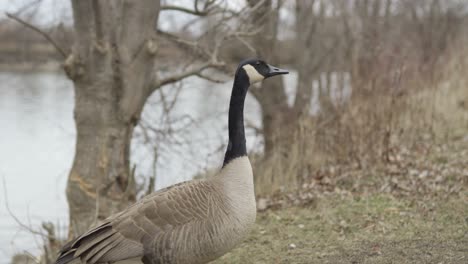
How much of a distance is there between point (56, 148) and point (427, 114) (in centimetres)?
898

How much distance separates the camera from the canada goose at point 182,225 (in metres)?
3.92

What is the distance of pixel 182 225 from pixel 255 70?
4.18 feet

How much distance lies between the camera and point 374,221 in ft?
18.6

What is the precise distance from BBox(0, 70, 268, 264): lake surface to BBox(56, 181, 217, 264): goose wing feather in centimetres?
184

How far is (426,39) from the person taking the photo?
60.4ft

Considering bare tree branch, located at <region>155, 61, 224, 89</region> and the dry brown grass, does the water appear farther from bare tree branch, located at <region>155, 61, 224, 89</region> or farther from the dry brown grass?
bare tree branch, located at <region>155, 61, 224, 89</region>

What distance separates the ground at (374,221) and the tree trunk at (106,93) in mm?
1788

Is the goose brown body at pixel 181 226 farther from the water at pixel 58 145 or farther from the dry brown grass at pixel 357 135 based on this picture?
the dry brown grass at pixel 357 135

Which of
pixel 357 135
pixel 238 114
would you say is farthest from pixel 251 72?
pixel 357 135

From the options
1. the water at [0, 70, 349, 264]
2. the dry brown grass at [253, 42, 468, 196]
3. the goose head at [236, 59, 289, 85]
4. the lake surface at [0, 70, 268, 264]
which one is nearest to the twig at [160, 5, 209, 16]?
the water at [0, 70, 349, 264]

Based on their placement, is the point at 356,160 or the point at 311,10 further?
the point at 311,10

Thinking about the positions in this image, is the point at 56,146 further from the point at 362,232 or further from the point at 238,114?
the point at 238,114

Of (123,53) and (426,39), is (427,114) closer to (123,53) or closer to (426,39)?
(123,53)

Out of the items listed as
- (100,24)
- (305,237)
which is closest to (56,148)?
(100,24)
